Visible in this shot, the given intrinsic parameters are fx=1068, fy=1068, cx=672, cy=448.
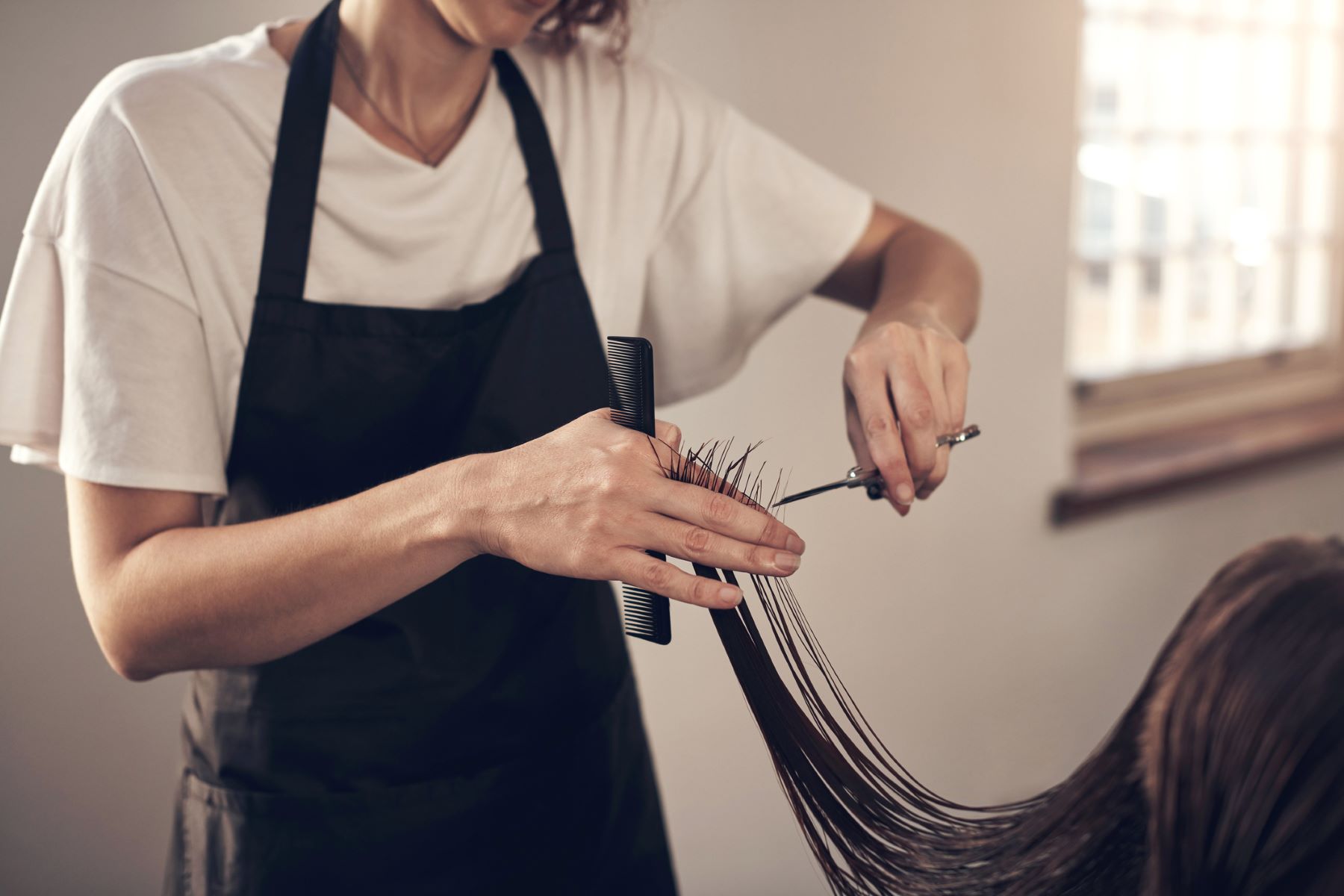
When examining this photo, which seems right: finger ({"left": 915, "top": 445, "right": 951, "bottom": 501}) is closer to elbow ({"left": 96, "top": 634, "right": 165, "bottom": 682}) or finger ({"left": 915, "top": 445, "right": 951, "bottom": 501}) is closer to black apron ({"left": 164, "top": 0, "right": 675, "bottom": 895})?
black apron ({"left": 164, "top": 0, "right": 675, "bottom": 895})

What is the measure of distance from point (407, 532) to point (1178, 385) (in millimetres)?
2341

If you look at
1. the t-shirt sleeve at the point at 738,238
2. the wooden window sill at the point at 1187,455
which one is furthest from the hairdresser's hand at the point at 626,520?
the wooden window sill at the point at 1187,455

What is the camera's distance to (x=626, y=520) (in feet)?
2.19

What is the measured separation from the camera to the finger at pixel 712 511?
26.3 inches

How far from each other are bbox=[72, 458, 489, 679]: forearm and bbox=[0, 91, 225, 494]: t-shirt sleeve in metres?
0.07

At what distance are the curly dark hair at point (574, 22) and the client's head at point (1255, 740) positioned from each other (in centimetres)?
85

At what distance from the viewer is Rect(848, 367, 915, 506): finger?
0.84 metres

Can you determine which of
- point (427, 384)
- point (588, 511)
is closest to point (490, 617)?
point (427, 384)

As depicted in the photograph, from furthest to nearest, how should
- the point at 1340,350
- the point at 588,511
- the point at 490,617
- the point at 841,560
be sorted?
the point at 1340,350 < the point at 841,560 < the point at 490,617 < the point at 588,511

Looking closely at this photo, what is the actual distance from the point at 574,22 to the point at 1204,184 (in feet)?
6.75

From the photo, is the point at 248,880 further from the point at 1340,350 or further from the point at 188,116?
the point at 1340,350

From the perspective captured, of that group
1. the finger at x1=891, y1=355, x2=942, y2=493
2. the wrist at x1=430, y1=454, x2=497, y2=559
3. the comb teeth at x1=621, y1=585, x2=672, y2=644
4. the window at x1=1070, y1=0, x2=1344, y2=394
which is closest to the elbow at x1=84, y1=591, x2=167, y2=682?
the wrist at x1=430, y1=454, x2=497, y2=559

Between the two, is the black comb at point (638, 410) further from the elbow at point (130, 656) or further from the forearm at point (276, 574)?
the elbow at point (130, 656)

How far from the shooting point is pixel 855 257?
1.26 metres
